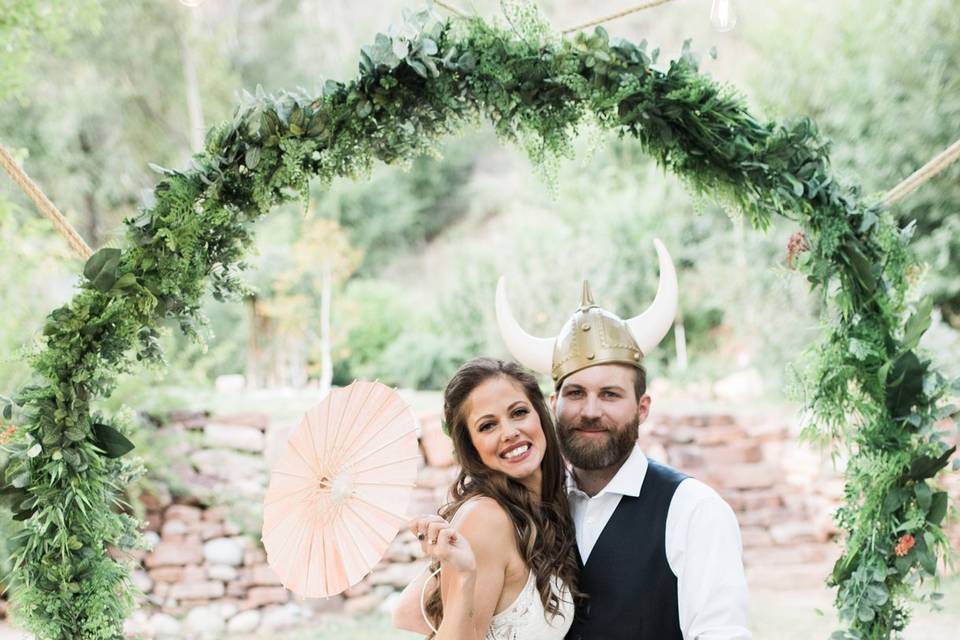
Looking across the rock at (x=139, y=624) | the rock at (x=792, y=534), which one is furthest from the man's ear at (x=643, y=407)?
the rock at (x=792, y=534)

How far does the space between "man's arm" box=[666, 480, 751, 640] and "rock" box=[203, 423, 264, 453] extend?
6445 mm

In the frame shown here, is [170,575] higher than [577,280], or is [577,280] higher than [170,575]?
[577,280]

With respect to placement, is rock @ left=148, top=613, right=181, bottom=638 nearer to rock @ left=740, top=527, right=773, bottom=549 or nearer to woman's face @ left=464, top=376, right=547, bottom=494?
rock @ left=740, top=527, right=773, bottom=549

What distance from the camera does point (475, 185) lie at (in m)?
18.6

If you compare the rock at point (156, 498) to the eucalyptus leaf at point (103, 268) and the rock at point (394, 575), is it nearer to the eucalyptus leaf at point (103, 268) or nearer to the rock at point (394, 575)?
the rock at point (394, 575)

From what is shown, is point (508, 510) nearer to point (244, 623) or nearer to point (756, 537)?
point (244, 623)

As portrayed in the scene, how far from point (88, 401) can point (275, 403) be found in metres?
7.20

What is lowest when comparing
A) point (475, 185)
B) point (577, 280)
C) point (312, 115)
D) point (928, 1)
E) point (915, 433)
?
point (915, 433)

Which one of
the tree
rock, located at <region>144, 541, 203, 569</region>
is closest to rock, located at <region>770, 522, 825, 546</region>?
the tree

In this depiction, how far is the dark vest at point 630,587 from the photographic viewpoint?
2.62m

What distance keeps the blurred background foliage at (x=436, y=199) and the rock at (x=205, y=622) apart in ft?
6.13

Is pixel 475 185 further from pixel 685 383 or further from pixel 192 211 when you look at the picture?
pixel 192 211

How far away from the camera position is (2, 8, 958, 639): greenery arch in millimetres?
2613

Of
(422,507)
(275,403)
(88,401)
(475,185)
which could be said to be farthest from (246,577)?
(475,185)
